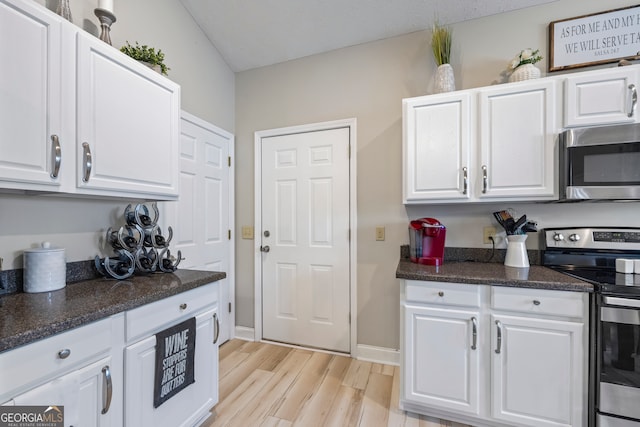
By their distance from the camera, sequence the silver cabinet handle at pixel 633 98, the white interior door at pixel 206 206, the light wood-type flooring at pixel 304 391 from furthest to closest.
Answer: the white interior door at pixel 206 206, the light wood-type flooring at pixel 304 391, the silver cabinet handle at pixel 633 98

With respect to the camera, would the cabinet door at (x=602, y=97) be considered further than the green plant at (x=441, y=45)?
No

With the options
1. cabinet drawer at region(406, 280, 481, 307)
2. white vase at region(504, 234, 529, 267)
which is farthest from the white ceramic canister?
white vase at region(504, 234, 529, 267)

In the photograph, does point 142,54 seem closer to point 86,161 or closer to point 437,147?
point 86,161

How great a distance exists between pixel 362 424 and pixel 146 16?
309 cm

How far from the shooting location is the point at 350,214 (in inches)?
99.7

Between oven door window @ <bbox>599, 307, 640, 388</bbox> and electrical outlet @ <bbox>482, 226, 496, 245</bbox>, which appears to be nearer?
oven door window @ <bbox>599, 307, 640, 388</bbox>

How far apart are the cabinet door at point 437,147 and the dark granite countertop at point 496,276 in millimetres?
487

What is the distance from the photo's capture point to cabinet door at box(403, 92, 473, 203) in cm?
193

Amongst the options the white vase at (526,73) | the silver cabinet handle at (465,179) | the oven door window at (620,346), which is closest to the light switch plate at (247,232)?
the silver cabinet handle at (465,179)

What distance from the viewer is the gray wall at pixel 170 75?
1398 millimetres

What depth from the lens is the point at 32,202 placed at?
1434 mm

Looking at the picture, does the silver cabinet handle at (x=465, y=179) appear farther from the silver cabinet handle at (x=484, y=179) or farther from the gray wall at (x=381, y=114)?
the gray wall at (x=381, y=114)

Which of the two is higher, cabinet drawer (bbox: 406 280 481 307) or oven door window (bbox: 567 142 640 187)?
oven door window (bbox: 567 142 640 187)

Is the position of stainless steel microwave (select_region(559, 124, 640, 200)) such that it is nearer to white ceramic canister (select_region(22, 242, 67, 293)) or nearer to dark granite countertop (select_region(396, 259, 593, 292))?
dark granite countertop (select_region(396, 259, 593, 292))
